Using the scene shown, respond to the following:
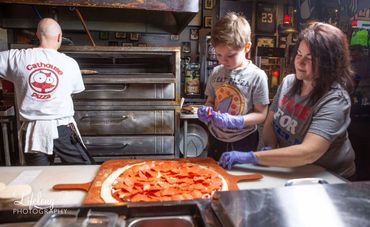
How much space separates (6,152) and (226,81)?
204 centimetres

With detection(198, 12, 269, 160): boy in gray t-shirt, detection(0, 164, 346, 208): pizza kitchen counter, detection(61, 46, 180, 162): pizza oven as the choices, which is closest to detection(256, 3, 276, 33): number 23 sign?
detection(61, 46, 180, 162): pizza oven

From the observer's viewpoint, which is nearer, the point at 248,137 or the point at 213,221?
the point at 213,221

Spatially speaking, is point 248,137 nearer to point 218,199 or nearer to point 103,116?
point 218,199

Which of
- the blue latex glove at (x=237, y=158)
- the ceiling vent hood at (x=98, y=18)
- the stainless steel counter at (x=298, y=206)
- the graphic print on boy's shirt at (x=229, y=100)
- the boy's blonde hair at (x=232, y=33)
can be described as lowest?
the blue latex glove at (x=237, y=158)

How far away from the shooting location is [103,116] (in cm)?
259

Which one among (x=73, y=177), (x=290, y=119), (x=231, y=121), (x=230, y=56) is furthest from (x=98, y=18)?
(x=290, y=119)

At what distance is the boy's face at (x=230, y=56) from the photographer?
4.99 feet

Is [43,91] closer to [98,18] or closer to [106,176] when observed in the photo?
[106,176]

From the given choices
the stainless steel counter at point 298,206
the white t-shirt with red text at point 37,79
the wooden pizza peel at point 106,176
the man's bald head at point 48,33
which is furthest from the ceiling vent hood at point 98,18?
the stainless steel counter at point 298,206

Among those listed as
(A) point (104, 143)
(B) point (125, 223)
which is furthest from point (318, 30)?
(A) point (104, 143)

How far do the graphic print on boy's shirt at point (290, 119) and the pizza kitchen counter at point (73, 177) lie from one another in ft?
0.49

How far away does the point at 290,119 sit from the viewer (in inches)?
53.2

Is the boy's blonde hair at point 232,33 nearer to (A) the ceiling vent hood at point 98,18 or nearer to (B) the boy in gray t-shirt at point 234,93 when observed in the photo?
(B) the boy in gray t-shirt at point 234,93

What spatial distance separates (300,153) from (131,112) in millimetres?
1721
